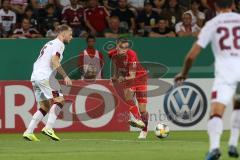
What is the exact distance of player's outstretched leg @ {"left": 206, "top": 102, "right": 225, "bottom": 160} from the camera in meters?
9.84

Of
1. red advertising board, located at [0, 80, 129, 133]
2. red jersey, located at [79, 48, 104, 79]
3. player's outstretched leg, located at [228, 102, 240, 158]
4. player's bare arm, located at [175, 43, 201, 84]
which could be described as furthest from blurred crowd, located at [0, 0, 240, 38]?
player's bare arm, located at [175, 43, 201, 84]

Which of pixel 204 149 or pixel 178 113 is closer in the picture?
pixel 204 149

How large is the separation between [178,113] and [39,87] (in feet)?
15.0

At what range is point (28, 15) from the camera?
2127 cm

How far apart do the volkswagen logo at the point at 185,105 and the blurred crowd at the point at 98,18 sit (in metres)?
1.97

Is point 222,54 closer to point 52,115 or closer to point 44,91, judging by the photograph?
point 52,115

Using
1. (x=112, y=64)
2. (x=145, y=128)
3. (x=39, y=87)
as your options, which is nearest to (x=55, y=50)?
(x=39, y=87)

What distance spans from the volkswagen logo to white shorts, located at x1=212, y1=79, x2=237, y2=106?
965 cm

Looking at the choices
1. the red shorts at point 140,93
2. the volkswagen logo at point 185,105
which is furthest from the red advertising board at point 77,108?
the red shorts at point 140,93

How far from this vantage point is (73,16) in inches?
851

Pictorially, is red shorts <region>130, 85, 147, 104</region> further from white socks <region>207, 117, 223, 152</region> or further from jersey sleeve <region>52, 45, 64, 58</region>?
white socks <region>207, 117, 223, 152</region>

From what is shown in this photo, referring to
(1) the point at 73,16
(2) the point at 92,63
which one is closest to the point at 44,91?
(2) the point at 92,63

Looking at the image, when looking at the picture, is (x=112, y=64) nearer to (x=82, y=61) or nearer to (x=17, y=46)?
(x=82, y=61)

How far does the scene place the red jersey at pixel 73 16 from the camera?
70.8ft
